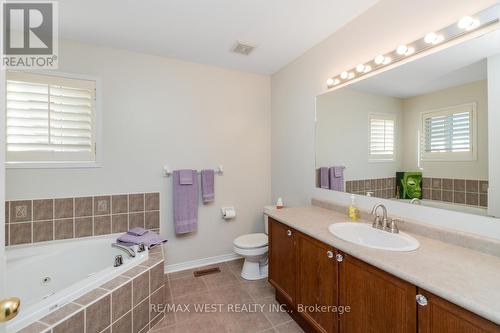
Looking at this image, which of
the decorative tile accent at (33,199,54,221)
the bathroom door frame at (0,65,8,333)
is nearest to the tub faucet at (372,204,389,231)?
the bathroom door frame at (0,65,8,333)

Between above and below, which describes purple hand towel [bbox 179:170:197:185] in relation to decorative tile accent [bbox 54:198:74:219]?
above

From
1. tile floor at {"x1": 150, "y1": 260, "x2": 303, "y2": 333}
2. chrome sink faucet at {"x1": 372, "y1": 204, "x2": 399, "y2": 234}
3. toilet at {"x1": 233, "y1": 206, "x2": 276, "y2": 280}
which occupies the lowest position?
tile floor at {"x1": 150, "y1": 260, "x2": 303, "y2": 333}

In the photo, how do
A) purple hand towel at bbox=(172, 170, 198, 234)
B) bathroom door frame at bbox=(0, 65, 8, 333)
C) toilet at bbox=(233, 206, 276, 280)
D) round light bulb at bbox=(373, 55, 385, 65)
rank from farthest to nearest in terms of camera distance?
1. purple hand towel at bbox=(172, 170, 198, 234)
2. toilet at bbox=(233, 206, 276, 280)
3. round light bulb at bbox=(373, 55, 385, 65)
4. bathroom door frame at bbox=(0, 65, 8, 333)

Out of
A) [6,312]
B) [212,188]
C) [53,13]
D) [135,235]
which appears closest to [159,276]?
[135,235]

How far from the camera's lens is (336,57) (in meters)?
2.09

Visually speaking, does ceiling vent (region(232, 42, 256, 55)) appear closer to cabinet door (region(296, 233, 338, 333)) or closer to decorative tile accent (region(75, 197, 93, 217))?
cabinet door (region(296, 233, 338, 333))

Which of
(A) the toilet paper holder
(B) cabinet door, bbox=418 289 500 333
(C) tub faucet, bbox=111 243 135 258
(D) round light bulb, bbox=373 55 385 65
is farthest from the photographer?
(A) the toilet paper holder

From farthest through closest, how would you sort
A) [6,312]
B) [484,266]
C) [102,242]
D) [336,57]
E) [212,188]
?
[212,188] < [102,242] < [336,57] < [484,266] < [6,312]

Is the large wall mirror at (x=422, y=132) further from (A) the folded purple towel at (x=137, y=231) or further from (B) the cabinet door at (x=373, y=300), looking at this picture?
(A) the folded purple towel at (x=137, y=231)

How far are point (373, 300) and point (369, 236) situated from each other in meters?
0.53

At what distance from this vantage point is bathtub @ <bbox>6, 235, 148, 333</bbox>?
1.63 m

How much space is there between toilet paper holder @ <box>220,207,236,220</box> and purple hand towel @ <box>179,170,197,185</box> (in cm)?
56

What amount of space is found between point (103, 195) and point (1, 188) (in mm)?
1995

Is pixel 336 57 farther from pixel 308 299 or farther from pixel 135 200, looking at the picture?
pixel 135 200
